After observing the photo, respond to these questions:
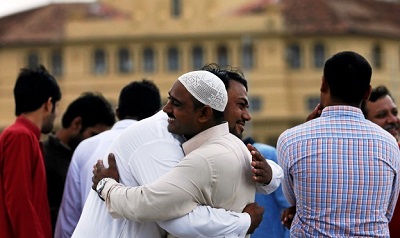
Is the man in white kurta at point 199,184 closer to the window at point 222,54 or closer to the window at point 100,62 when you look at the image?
the window at point 222,54

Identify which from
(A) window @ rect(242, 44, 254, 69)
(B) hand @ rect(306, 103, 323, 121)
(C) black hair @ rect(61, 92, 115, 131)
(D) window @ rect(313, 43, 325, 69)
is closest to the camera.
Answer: (B) hand @ rect(306, 103, 323, 121)

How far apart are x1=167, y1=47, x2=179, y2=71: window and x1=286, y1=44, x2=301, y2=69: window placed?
6.33 m

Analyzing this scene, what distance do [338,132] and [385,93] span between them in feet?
7.45

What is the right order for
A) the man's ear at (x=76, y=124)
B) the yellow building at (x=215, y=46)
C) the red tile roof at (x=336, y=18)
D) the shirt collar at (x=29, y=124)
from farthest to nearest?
1. the yellow building at (x=215, y=46)
2. the red tile roof at (x=336, y=18)
3. the man's ear at (x=76, y=124)
4. the shirt collar at (x=29, y=124)

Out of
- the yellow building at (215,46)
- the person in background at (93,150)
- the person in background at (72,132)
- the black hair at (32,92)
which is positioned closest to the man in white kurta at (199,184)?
the black hair at (32,92)

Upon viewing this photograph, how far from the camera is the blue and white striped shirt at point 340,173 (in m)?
5.54

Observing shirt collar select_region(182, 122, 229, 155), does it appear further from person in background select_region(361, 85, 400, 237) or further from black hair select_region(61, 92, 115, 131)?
black hair select_region(61, 92, 115, 131)

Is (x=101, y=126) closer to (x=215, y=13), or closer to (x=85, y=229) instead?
(x=85, y=229)

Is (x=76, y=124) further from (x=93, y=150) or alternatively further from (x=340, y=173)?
(x=340, y=173)

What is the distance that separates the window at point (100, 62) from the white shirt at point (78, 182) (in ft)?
203

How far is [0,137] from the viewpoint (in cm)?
663

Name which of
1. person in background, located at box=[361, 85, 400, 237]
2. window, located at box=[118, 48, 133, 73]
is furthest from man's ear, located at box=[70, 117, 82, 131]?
window, located at box=[118, 48, 133, 73]

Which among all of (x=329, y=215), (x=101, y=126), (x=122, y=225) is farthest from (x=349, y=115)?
(x=101, y=126)

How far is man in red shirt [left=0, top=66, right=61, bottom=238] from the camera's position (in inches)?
253
